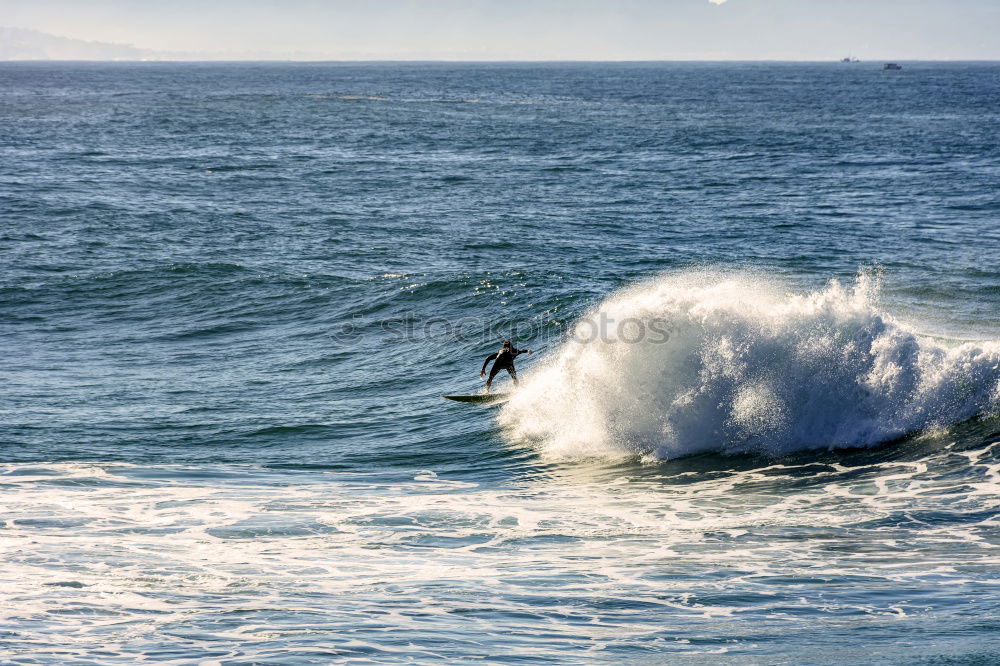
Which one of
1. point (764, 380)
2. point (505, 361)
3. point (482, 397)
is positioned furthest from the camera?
point (482, 397)

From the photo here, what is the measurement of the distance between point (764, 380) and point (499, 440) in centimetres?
480

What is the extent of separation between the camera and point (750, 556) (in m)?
11.6

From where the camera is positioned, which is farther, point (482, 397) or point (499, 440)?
point (482, 397)

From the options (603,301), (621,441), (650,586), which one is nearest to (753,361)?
(621,441)

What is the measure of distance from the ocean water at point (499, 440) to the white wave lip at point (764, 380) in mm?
50

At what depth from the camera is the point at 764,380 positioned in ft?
52.5

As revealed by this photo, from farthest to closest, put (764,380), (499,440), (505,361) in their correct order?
(505,361)
(499,440)
(764,380)

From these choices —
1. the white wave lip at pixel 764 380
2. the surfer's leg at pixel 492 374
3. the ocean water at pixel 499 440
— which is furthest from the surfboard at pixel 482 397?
the white wave lip at pixel 764 380

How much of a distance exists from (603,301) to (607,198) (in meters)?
19.6

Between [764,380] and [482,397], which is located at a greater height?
[764,380]

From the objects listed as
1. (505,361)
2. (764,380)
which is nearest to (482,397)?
(505,361)

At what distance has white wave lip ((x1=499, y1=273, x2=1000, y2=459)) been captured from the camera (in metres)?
15.8

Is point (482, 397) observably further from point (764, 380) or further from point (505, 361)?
point (764, 380)

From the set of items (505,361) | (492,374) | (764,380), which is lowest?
(492,374)
